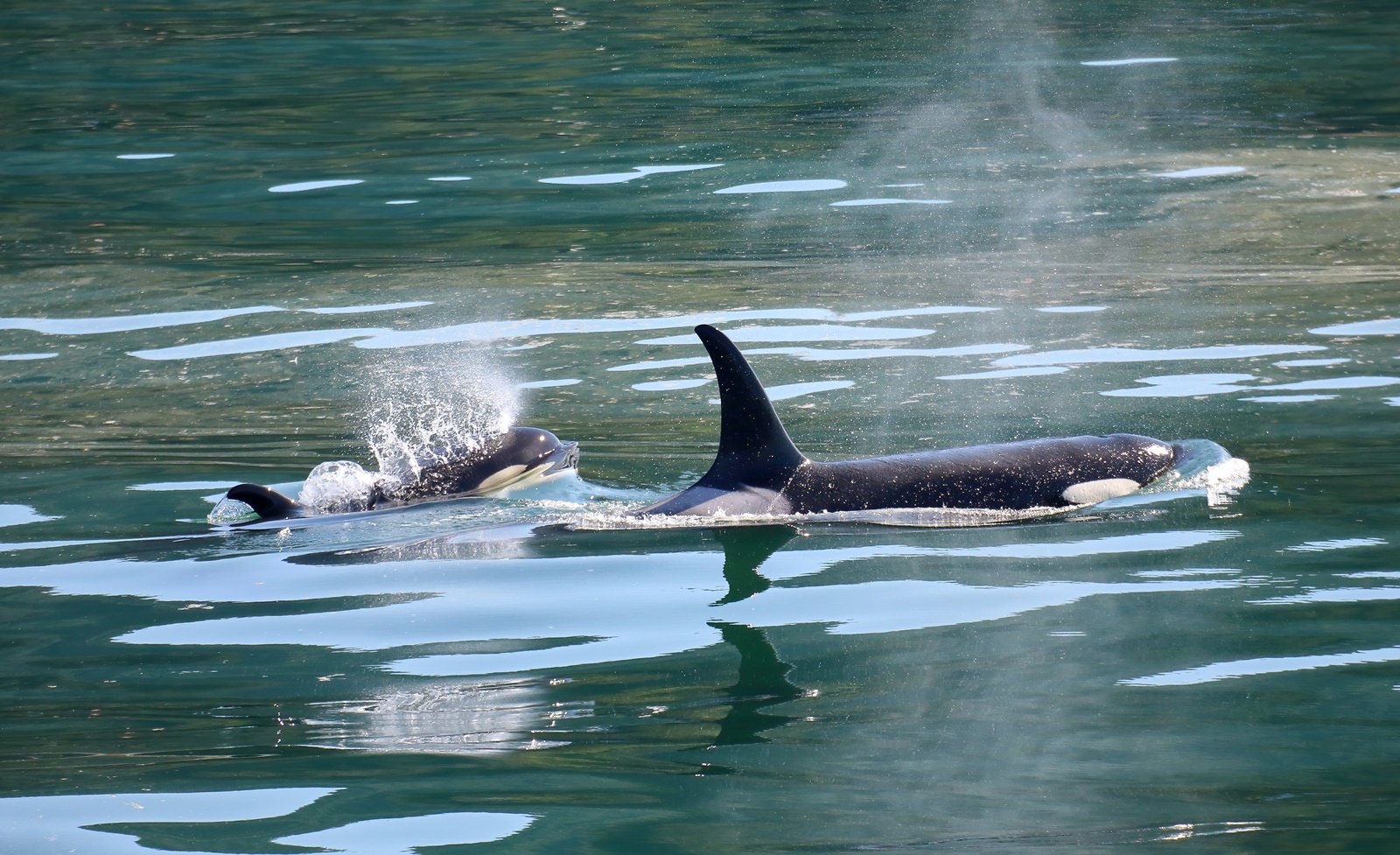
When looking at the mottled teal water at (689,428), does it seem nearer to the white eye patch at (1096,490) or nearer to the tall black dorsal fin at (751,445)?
the white eye patch at (1096,490)

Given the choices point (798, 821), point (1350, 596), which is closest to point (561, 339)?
point (1350, 596)

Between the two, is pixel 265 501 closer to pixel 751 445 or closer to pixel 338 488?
pixel 338 488

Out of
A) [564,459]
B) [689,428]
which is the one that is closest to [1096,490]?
[689,428]

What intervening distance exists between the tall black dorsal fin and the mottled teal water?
27 cm

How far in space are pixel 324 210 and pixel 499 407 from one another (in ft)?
21.8

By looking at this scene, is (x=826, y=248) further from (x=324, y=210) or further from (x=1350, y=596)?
(x=1350, y=596)

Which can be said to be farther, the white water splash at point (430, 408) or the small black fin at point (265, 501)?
the white water splash at point (430, 408)

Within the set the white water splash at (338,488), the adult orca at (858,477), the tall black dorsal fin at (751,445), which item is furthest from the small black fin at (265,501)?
the tall black dorsal fin at (751,445)

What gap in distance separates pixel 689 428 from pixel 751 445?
1.99m

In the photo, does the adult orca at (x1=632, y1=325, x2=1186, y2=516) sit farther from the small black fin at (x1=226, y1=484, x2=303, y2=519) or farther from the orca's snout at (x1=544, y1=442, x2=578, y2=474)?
the small black fin at (x1=226, y1=484, x2=303, y2=519)

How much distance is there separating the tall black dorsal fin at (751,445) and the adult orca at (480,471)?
4.11ft

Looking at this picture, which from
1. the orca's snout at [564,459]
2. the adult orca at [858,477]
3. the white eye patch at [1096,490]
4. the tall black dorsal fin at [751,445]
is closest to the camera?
the tall black dorsal fin at [751,445]

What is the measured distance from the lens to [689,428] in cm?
951

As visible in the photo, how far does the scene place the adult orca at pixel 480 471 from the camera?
848 cm
